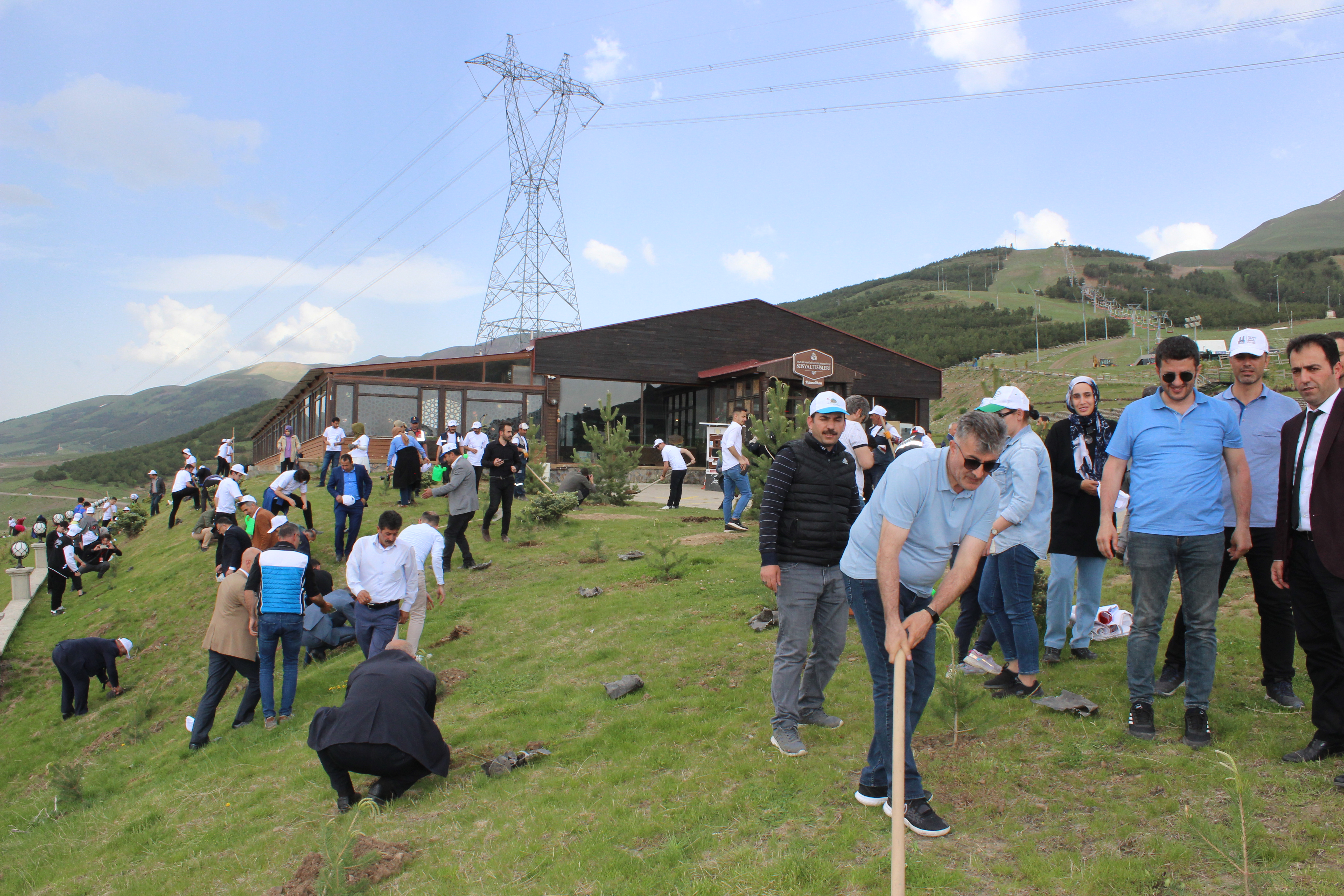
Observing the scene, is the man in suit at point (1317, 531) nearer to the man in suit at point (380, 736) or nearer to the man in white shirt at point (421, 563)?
the man in suit at point (380, 736)

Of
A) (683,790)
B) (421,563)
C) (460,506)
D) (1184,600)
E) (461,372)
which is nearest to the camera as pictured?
(1184,600)

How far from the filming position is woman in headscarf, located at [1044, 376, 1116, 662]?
206 inches

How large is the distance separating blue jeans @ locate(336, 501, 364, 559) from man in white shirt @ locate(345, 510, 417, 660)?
542 centimetres

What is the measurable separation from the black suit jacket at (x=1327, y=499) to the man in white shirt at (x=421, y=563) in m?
6.72

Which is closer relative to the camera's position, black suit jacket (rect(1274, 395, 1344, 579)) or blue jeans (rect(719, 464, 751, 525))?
black suit jacket (rect(1274, 395, 1344, 579))

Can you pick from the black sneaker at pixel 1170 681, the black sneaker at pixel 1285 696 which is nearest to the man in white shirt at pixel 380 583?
the black sneaker at pixel 1170 681

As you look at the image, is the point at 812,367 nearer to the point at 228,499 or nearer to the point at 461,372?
the point at 461,372

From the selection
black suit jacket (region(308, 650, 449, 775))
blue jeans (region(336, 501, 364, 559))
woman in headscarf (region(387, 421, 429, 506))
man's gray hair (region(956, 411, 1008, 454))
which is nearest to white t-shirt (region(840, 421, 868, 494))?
man's gray hair (region(956, 411, 1008, 454))

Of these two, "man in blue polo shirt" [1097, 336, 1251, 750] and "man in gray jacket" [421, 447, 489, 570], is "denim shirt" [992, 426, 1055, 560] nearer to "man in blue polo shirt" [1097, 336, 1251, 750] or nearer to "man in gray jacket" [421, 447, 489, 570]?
"man in blue polo shirt" [1097, 336, 1251, 750]

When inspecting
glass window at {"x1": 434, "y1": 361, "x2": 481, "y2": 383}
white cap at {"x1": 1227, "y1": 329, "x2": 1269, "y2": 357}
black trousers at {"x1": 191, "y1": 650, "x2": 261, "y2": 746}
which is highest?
glass window at {"x1": 434, "y1": 361, "x2": 481, "y2": 383}

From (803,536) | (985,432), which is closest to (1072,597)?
(803,536)

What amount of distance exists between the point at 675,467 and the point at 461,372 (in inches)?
592

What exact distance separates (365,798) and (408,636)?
292cm

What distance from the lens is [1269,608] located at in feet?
15.0
